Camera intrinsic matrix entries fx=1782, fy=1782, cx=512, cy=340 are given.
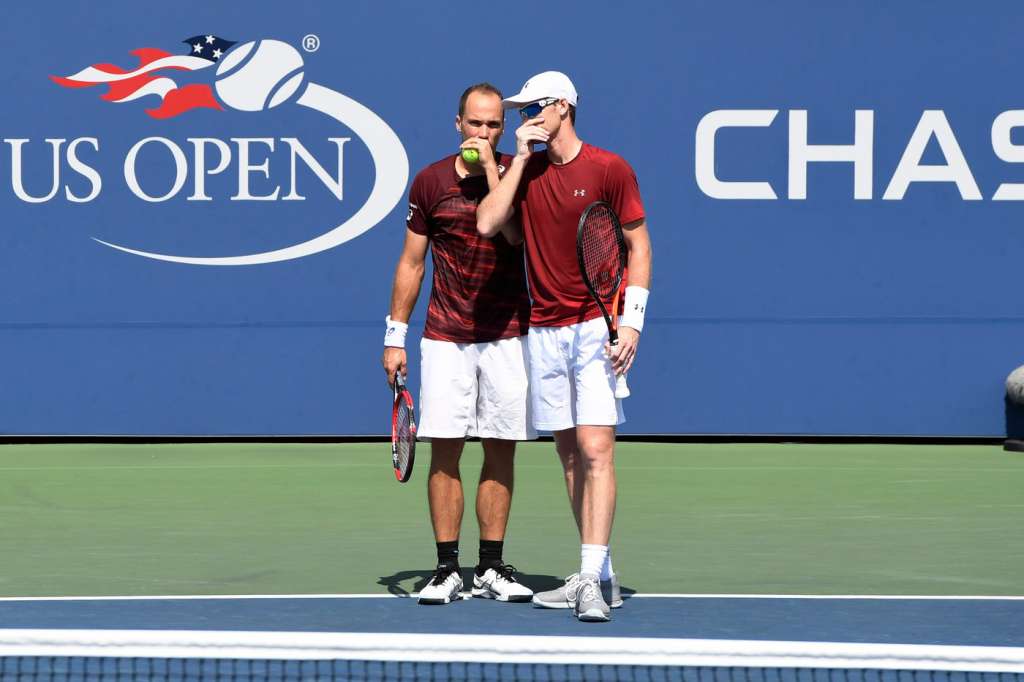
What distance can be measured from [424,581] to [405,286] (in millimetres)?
1040

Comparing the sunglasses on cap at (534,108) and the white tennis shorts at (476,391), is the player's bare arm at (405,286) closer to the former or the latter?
the white tennis shorts at (476,391)

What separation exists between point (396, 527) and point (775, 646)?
3.97 m

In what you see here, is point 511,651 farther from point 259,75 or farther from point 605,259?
point 259,75

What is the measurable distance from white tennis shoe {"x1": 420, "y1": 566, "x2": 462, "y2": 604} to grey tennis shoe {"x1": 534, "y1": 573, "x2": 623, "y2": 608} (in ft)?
0.91

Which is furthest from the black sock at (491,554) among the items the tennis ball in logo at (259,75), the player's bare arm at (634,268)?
the tennis ball in logo at (259,75)

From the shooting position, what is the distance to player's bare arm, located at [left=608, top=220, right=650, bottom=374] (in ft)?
18.2

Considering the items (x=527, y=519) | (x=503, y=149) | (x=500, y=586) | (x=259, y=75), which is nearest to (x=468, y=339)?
(x=500, y=586)

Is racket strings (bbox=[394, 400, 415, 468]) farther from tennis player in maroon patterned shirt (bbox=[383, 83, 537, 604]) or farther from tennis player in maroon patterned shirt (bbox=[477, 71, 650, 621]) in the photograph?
tennis player in maroon patterned shirt (bbox=[477, 71, 650, 621])

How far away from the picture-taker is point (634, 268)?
565 centimetres

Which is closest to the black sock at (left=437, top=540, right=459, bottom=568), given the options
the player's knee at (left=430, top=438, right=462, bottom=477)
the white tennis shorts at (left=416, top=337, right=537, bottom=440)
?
the player's knee at (left=430, top=438, right=462, bottom=477)

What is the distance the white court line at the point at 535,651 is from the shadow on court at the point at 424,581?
83.6 inches

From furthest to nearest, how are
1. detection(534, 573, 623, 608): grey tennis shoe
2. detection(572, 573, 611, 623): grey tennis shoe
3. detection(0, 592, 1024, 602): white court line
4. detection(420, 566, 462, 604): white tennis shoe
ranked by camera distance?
1. detection(0, 592, 1024, 602): white court line
2. detection(420, 566, 462, 604): white tennis shoe
3. detection(534, 573, 623, 608): grey tennis shoe
4. detection(572, 573, 611, 623): grey tennis shoe

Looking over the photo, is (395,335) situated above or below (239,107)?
below

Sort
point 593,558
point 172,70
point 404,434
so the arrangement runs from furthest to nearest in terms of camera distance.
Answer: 1. point 172,70
2. point 404,434
3. point 593,558
